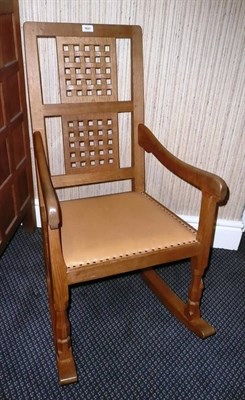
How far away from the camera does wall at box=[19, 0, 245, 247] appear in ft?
4.48

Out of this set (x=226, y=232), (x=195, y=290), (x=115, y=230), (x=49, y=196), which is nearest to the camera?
(x=49, y=196)

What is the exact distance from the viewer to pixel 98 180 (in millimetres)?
1384

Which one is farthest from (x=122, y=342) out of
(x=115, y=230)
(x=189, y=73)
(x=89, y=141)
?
(x=189, y=73)

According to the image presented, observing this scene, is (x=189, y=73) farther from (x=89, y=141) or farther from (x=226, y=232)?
(x=226, y=232)

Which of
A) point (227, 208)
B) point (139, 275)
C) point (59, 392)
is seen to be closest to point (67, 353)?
point (59, 392)

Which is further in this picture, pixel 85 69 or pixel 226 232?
pixel 226 232

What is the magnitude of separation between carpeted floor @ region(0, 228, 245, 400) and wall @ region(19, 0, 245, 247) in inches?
21.6

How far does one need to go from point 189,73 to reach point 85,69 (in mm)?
458

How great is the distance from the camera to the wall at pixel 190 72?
4.48ft

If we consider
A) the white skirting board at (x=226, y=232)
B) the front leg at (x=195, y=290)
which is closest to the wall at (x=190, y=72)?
the white skirting board at (x=226, y=232)

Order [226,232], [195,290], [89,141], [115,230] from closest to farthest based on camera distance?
1. [115,230]
2. [195,290]
3. [89,141]
4. [226,232]

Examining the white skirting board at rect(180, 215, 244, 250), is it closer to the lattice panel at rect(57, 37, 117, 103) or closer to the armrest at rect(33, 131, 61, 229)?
the lattice panel at rect(57, 37, 117, 103)

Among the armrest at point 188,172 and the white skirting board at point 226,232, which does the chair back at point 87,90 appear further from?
the white skirting board at point 226,232

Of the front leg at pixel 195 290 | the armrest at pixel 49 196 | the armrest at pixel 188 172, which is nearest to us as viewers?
the armrest at pixel 49 196
